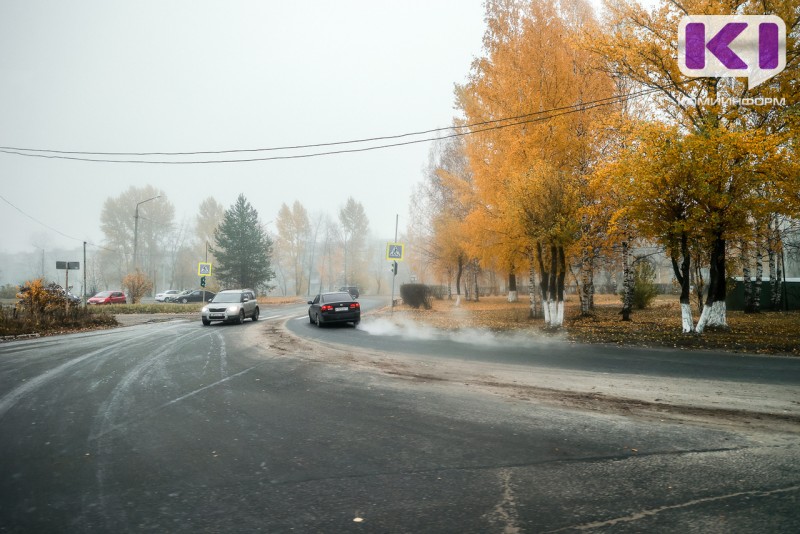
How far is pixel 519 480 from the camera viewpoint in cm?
387

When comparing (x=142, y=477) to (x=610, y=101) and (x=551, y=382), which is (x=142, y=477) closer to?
(x=551, y=382)

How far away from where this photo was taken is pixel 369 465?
426cm

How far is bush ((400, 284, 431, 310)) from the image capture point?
29.1m

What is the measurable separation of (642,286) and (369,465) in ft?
80.8

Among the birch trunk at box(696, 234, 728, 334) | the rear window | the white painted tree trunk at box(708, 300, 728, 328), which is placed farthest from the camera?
the rear window

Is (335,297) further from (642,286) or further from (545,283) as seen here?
(642,286)

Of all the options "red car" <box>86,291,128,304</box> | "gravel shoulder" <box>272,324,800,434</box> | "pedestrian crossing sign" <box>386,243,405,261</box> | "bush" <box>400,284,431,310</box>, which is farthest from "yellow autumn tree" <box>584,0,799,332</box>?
"red car" <box>86,291,128,304</box>

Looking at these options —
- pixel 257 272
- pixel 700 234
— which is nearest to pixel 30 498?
pixel 700 234

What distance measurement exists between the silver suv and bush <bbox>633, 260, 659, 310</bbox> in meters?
21.1

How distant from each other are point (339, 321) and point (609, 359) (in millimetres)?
12277

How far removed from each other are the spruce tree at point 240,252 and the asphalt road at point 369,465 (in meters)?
41.4

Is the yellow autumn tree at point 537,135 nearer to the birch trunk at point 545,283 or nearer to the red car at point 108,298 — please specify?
the birch trunk at point 545,283

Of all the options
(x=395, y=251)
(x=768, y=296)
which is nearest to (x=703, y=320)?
(x=395, y=251)

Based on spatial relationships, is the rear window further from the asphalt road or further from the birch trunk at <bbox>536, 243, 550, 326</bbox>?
the asphalt road
